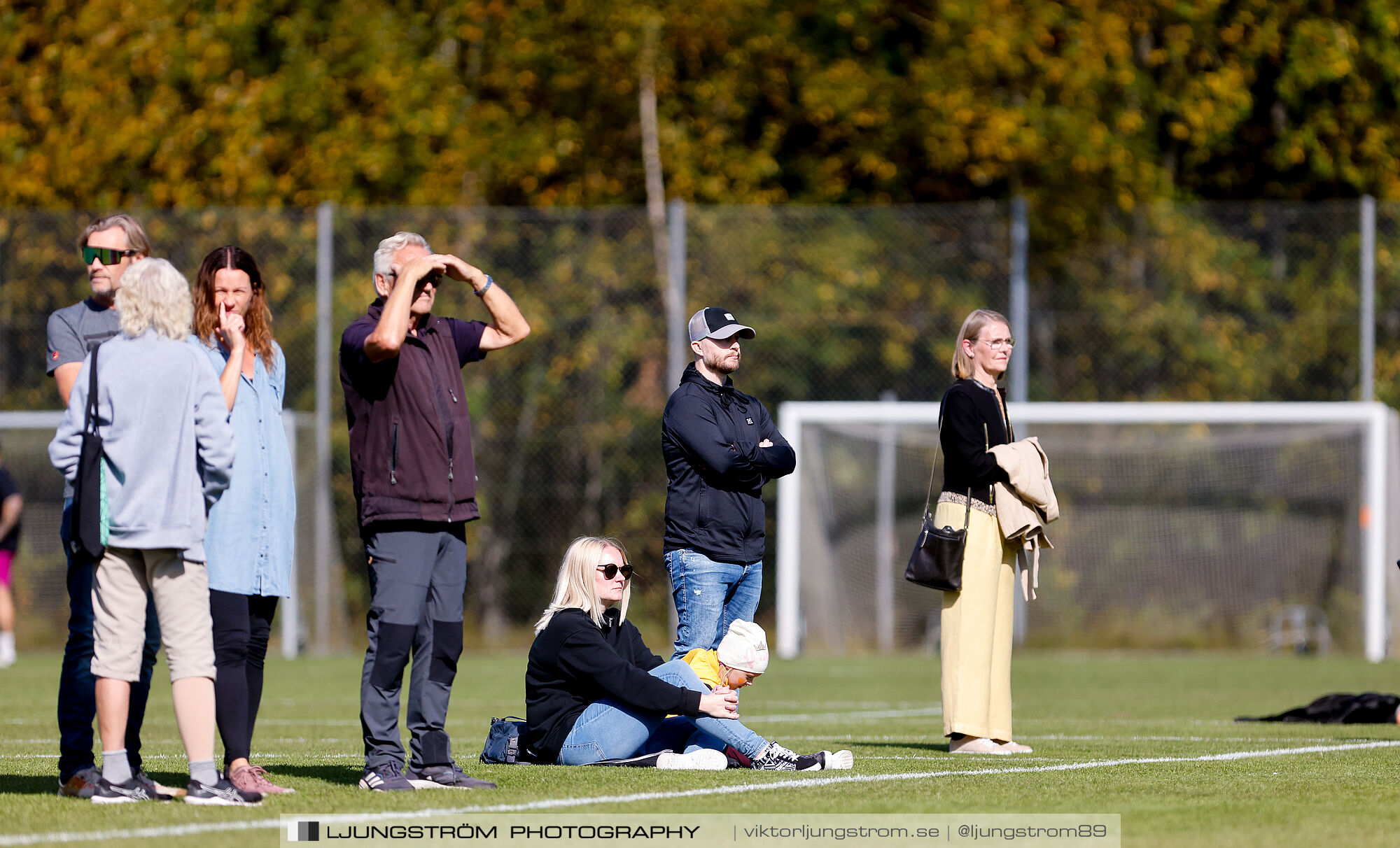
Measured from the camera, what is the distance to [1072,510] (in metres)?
18.4

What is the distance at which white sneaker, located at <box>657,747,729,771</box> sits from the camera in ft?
22.8

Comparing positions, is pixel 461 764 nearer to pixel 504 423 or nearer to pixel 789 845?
pixel 789 845

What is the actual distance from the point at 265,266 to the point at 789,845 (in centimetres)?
1421

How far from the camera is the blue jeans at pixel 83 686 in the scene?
20.1ft

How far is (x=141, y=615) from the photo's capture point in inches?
226

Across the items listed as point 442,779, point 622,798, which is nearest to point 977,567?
point 622,798

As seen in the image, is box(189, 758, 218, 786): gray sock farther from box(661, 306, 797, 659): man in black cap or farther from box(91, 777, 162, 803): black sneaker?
box(661, 306, 797, 659): man in black cap

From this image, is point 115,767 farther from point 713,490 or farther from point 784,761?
point 713,490

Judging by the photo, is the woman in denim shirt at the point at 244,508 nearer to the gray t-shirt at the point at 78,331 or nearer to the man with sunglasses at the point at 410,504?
the man with sunglasses at the point at 410,504

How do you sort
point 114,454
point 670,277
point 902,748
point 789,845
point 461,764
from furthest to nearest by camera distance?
point 670,277 → point 902,748 → point 461,764 → point 114,454 → point 789,845

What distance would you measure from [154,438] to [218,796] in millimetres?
1094

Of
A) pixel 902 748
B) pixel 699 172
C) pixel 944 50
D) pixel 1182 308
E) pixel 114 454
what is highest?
pixel 944 50

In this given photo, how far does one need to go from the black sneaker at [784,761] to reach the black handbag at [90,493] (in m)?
2.53

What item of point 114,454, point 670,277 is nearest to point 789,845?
point 114,454
